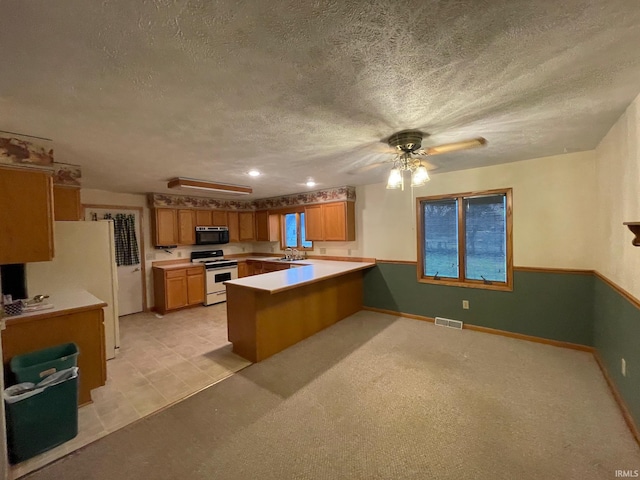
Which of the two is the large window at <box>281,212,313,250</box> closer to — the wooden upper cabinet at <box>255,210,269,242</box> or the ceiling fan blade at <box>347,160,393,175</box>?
the wooden upper cabinet at <box>255,210,269,242</box>

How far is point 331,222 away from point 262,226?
212 centimetres

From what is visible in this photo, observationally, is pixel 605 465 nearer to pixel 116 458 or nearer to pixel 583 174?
pixel 583 174

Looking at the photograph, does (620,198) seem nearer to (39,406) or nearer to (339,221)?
(339,221)

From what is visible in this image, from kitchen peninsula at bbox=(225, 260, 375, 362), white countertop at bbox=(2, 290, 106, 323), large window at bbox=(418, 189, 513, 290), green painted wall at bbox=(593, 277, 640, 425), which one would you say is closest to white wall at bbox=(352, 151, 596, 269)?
large window at bbox=(418, 189, 513, 290)

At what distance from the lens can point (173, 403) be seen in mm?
2320

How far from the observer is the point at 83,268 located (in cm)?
308

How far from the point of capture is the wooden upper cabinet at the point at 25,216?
193 centimetres

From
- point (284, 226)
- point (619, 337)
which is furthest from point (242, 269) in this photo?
point (619, 337)

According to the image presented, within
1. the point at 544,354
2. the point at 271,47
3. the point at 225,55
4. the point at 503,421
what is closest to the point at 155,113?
the point at 225,55

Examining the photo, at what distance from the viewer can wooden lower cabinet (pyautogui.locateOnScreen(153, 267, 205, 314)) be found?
15.9 ft

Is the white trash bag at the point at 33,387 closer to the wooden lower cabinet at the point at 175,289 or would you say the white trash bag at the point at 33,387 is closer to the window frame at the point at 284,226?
the wooden lower cabinet at the point at 175,289

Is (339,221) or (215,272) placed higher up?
(339,221)

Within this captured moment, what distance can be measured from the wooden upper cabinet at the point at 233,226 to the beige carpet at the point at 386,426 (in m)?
3.86

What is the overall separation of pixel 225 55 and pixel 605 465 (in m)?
3.15
